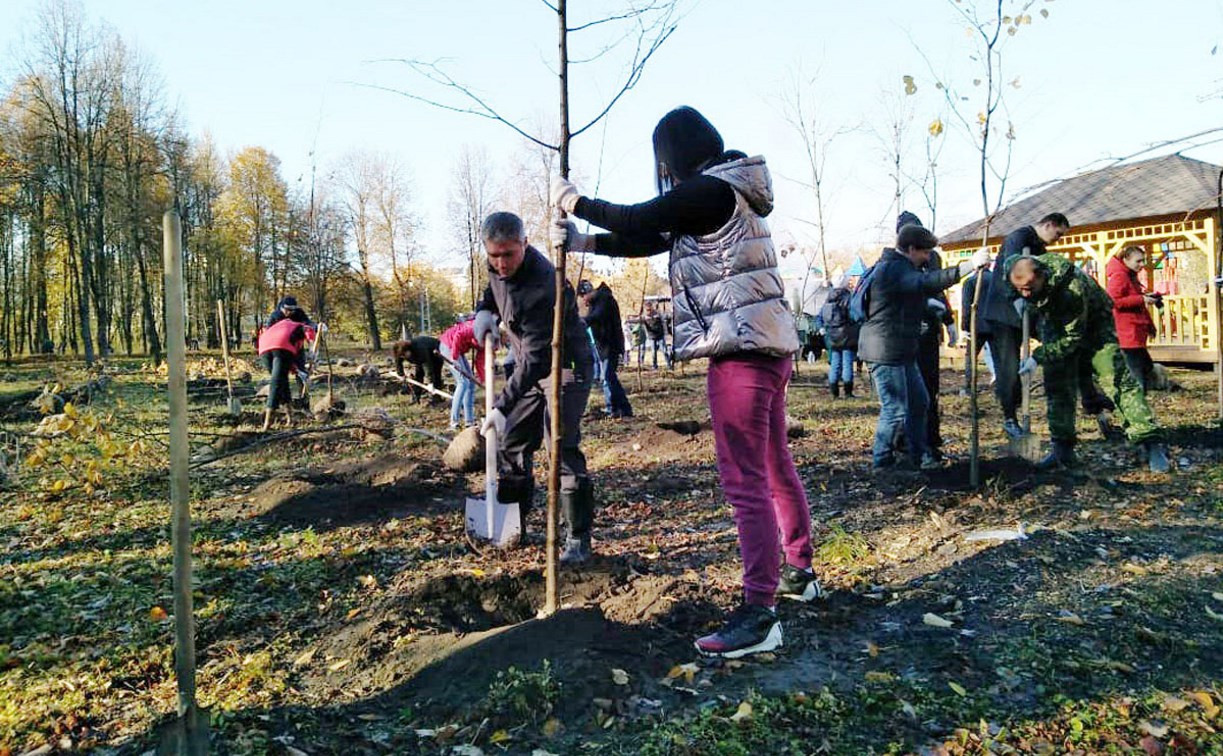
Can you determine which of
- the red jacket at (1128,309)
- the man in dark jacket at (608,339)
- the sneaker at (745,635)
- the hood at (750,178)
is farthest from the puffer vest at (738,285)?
the man in dark jacket at (608,339)

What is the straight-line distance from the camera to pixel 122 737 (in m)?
2.61

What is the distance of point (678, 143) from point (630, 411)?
820cm

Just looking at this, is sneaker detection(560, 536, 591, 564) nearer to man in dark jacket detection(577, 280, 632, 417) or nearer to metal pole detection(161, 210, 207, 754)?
metal pole detection(161, 210, 207, 754)

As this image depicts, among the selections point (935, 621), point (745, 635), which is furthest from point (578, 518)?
point (935, 621)

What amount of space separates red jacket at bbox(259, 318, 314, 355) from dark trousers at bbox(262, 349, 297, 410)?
0.07 meters

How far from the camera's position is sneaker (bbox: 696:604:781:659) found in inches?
115

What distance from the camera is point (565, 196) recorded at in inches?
113

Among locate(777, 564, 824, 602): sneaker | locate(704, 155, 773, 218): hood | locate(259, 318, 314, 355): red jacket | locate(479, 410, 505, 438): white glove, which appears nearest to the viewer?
locate(704, 155, 773, 218): hood

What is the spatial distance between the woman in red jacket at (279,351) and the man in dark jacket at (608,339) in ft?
12.7

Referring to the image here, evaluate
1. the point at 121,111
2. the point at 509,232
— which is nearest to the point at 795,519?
the point at 509,232

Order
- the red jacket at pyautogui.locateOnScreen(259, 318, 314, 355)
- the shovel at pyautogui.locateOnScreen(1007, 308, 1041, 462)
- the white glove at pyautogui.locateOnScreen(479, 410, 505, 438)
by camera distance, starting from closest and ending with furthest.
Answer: the white glove at pyautogui.locateOnScreen(479, 410, 505, 438)
the shovel at pyautogui.locateOnScreen(1007, 308, 1041, 462)
the red jacket at pyautogui.locateOnScreen(259, 318, 314, 355)

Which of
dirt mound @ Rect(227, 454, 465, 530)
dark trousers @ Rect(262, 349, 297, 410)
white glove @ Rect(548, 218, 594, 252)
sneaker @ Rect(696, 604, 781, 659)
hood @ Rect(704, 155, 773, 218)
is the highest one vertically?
hood @ Rect(704, 155, 773, 218)

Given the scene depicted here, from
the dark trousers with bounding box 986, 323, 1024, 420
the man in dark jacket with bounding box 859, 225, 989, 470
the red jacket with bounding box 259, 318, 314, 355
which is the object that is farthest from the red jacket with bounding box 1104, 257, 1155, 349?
the red jacket with bounding box 259, 318, 314, 355

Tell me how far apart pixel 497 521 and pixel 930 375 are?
4.09 meters
